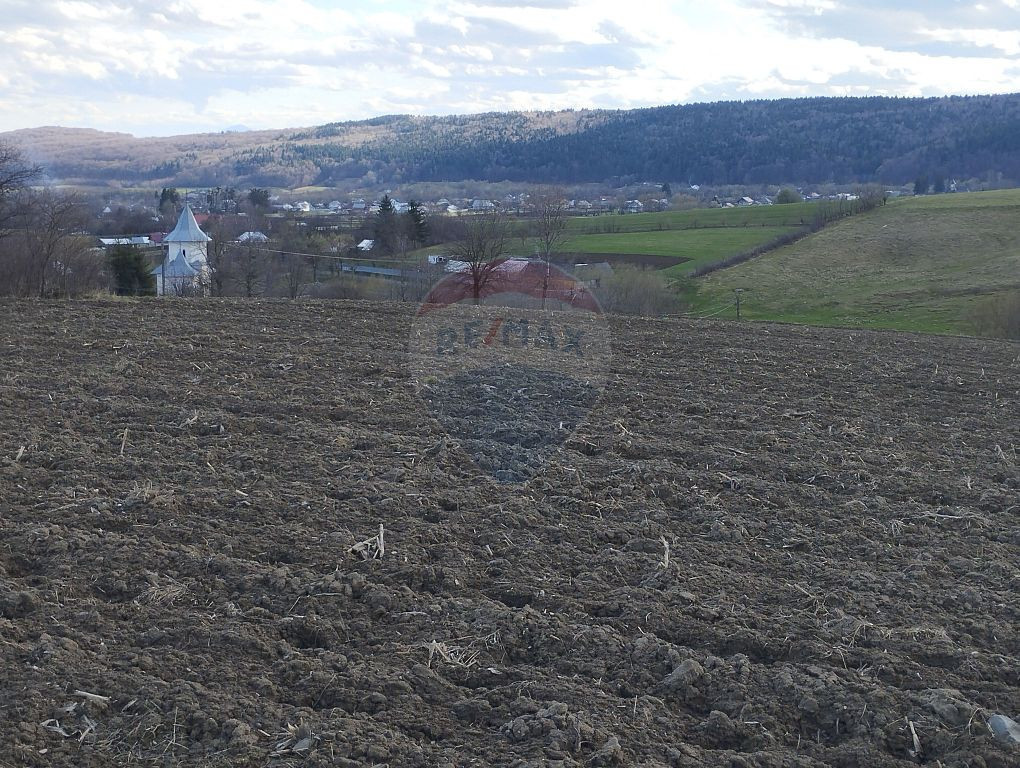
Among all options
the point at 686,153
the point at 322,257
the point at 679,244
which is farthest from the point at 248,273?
the point at 686,153

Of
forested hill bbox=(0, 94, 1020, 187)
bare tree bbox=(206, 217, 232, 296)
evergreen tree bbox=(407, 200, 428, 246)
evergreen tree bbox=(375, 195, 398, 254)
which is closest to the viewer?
bare tree bbox=(206, 217, 232, 296)

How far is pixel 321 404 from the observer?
11.5m

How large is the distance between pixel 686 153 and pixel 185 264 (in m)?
126

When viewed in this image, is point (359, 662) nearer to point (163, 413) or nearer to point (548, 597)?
point (548, 597)

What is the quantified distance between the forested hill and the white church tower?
295 ft

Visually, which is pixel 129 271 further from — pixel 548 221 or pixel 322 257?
pixel 322 257

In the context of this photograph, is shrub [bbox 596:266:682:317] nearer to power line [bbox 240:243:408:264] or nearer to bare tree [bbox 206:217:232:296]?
power line [bbox 240:243:408:264]

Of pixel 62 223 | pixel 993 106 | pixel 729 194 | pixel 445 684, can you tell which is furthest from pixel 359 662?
pixel 993 106

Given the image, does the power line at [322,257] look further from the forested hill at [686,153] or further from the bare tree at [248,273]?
the forested hill at [686,153]

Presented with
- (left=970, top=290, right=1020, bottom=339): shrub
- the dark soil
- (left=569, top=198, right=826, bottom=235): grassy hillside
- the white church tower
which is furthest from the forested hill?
the dark soil

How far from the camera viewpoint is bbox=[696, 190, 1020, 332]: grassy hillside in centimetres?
→ 4291

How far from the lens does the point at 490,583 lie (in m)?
6.82

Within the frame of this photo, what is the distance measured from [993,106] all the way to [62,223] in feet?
527

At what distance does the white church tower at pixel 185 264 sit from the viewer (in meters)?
38.0
